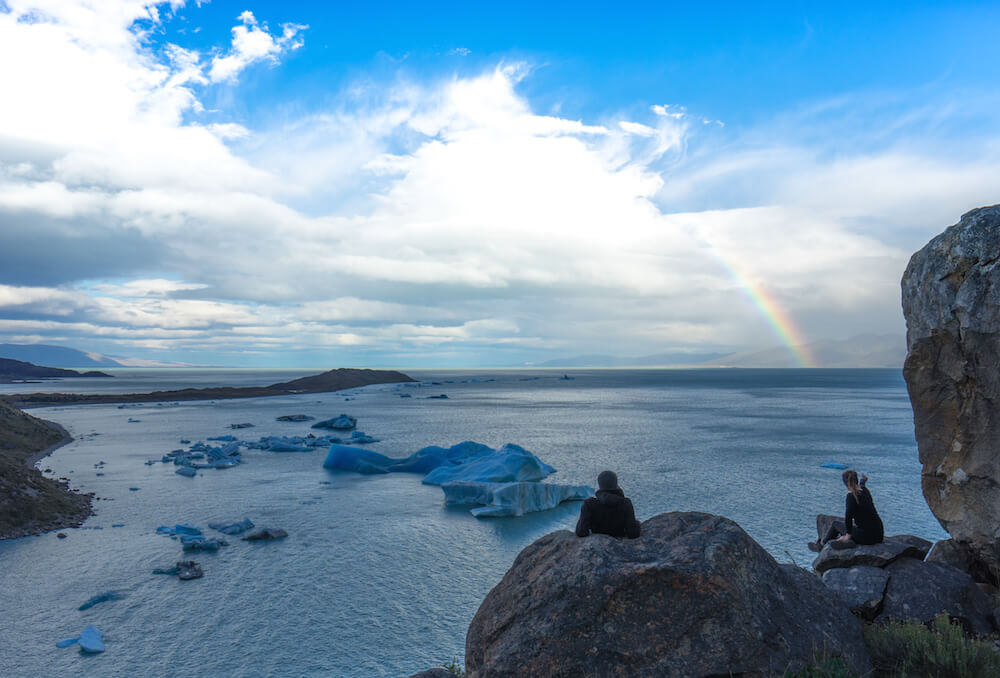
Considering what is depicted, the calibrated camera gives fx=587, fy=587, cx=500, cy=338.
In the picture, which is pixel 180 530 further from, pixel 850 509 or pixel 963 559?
pixel 963 559

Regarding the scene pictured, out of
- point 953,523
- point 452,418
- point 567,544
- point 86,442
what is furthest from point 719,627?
point 452,418

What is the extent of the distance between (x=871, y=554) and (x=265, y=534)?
14.7 meters

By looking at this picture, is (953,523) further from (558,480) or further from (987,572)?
(558,480)

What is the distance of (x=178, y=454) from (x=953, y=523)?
34.0m

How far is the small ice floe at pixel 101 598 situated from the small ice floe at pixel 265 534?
417cm

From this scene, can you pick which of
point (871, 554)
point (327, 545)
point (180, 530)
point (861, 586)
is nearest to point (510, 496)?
point (327, 545)

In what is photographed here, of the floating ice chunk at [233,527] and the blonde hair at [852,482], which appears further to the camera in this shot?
the floating ice chunk at [233,527]

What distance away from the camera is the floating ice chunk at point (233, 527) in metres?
17.3

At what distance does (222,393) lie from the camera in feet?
324

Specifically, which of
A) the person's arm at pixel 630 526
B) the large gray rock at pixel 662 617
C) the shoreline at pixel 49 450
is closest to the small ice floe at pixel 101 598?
the large gray rock at pixel 662 617

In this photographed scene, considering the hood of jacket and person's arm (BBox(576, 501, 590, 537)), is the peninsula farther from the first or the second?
the hood of jacket

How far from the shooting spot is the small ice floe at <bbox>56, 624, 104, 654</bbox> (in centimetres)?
1007

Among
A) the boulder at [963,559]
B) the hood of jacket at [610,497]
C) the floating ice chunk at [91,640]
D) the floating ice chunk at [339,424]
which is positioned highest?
the hood of jacket at [610,497]

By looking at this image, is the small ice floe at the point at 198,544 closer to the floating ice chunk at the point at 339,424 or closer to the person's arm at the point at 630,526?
the person's arm at the point at 630,526
